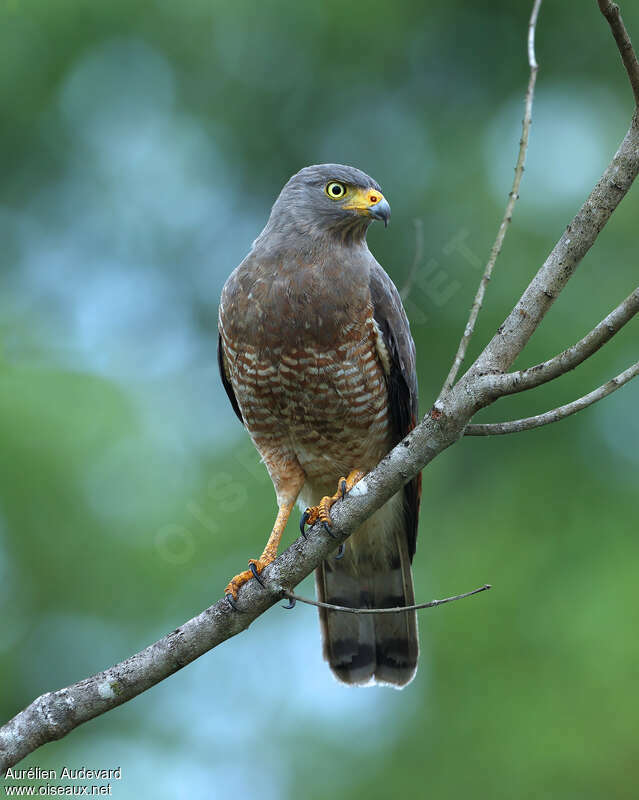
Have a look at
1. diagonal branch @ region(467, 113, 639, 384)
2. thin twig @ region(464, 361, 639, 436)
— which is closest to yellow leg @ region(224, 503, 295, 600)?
thin twig @ region(464, 361, 639, 436)

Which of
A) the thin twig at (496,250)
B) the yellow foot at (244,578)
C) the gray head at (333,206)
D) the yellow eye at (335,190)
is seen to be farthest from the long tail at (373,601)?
the thin twig at (496,250)

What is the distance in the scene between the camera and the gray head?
13.7 ft

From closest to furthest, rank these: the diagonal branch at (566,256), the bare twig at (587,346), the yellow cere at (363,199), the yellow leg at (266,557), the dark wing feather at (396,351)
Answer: the bare twig at (587,346)
the diagonal branch at (566,256)
the yellow leg at (266,557)
the dark wing feather at (396,351)
the yellow cere at (363,199)

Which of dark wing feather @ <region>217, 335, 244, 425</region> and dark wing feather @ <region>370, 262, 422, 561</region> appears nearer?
dark wing feather @ <region>370, 262, 422, 561</region>

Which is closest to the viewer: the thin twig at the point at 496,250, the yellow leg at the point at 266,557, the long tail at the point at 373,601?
the thin twig at the point at 496,250

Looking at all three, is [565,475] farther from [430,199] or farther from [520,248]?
[430,199]

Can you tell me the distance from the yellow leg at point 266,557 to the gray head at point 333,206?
1202 mm

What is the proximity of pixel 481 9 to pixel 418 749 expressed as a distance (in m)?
9.21

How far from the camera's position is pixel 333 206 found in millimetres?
4230

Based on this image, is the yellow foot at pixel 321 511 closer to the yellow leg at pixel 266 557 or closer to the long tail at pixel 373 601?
the yellow leg at pixel 266 557

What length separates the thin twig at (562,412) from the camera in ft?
8.84

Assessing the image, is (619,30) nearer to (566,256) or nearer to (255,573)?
(566,256)

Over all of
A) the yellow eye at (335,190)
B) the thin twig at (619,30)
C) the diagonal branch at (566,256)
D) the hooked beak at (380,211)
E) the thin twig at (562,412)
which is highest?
the yellow eye at (335,190)

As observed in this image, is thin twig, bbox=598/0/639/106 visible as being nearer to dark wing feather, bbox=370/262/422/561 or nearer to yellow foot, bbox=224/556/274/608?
dark wing feather, bbox=370/262/422/561
